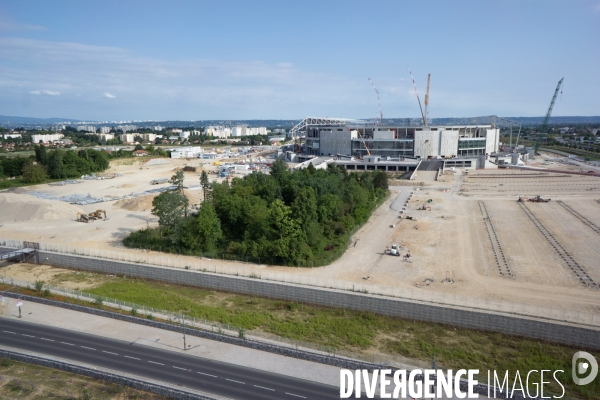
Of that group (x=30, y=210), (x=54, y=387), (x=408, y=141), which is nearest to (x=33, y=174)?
(x=30, y=210)

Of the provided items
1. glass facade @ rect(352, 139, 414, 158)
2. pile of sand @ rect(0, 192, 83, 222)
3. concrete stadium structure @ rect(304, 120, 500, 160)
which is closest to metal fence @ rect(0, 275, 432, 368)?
pile of sand @ rect(0, 192, 83, 222)

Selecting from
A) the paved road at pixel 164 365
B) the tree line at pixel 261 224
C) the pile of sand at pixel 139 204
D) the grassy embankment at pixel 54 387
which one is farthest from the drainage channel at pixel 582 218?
the pile of sand at pixel 139 204

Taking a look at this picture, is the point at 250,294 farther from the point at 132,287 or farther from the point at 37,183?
the point at 37,183

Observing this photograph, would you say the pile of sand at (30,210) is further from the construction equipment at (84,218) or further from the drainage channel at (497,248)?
the drainage channel at (497,248)

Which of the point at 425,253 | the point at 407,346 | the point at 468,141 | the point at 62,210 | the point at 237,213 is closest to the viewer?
the point at 407,346

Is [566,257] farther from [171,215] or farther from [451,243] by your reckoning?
[171,215]

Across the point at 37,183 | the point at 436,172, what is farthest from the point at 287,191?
the point at 37,183

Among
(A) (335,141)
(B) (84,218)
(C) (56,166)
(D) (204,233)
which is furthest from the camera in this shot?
(A) (335,141)

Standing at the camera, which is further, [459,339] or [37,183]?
[37,183]
